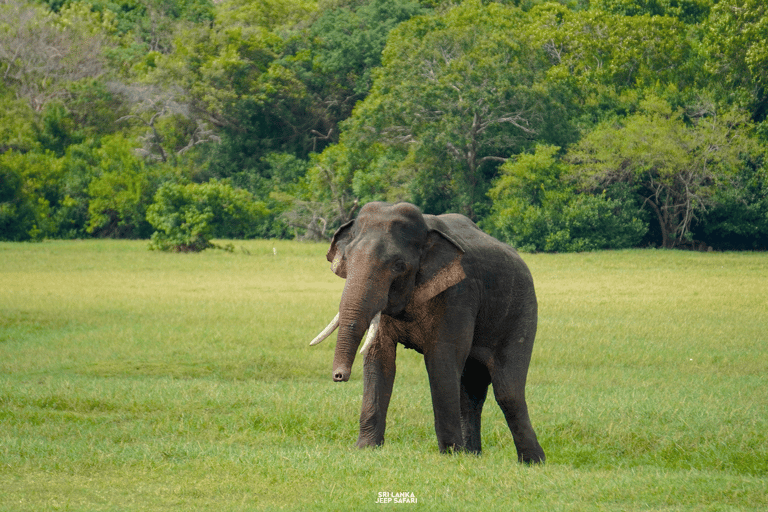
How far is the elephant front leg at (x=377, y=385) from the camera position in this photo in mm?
7426

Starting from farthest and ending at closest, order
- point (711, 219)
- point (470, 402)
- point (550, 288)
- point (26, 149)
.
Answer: point (26, 149) → point (711, 219) → point (550, 288) → point (470, 402)

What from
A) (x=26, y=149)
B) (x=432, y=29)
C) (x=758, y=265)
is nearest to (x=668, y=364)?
(x=758, y=265)

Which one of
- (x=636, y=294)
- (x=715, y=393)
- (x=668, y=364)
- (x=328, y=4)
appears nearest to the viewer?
(x=715, y=393)

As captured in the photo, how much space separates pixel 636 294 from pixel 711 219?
17282mm

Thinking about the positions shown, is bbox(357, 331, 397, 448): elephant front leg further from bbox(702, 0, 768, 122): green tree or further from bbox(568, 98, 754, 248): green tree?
bbox(702, 0, 768, 122): green tree

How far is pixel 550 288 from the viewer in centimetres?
2575

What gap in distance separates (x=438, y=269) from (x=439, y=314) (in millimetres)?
337

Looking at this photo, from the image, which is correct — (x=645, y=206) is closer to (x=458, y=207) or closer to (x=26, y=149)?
(x=458, y=207)

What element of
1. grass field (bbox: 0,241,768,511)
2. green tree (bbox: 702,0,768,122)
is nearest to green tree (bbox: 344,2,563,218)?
green tree (bbox: 702,0,768,122)

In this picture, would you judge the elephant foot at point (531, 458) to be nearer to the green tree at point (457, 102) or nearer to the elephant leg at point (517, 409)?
the elephant leg at point (517, 409)

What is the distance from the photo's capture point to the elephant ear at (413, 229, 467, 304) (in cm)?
710

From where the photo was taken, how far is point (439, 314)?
284 inches

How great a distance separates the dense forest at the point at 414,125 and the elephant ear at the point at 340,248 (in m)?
28.9

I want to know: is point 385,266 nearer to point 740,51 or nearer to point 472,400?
point 472,400
